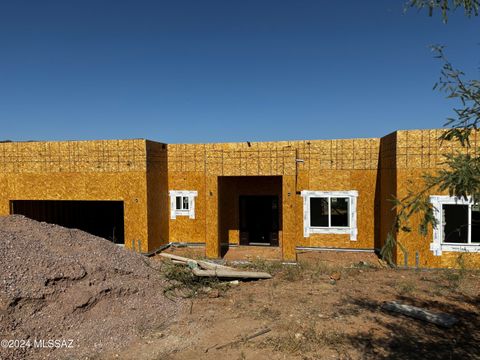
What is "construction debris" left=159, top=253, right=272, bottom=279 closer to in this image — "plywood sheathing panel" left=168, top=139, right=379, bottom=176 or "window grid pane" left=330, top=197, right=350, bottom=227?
"plywood sheathing panel" left=168, top=139, right=379, bottom=176

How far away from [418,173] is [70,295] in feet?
40.7

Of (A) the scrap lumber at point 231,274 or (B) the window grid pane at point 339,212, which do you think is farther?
(B) the window grid pane at point 339,212

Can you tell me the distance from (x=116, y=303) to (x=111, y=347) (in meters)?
1.71

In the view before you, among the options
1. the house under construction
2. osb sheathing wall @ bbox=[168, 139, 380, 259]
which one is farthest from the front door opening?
osb sheathing wall @ bbox=[168, 139, 380, 259]

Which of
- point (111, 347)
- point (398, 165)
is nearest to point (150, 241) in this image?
point (111, 347)

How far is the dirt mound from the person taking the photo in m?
6.80

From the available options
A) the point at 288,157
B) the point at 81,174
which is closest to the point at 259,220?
the point at 288,157

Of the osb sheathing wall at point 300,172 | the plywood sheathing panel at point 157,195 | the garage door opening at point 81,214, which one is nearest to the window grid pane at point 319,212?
the osb sheathing wall at point 300,172

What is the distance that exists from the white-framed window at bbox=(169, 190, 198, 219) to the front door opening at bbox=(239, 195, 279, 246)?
105 inches

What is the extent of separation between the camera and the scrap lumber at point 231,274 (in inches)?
430

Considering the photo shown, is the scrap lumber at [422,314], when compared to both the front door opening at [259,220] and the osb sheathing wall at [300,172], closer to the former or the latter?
the osb sheathing wall at [300,172]

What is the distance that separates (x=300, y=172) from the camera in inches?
644

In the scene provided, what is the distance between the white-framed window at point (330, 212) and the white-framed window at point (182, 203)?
5.84m

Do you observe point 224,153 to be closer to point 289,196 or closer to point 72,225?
point 289,196
